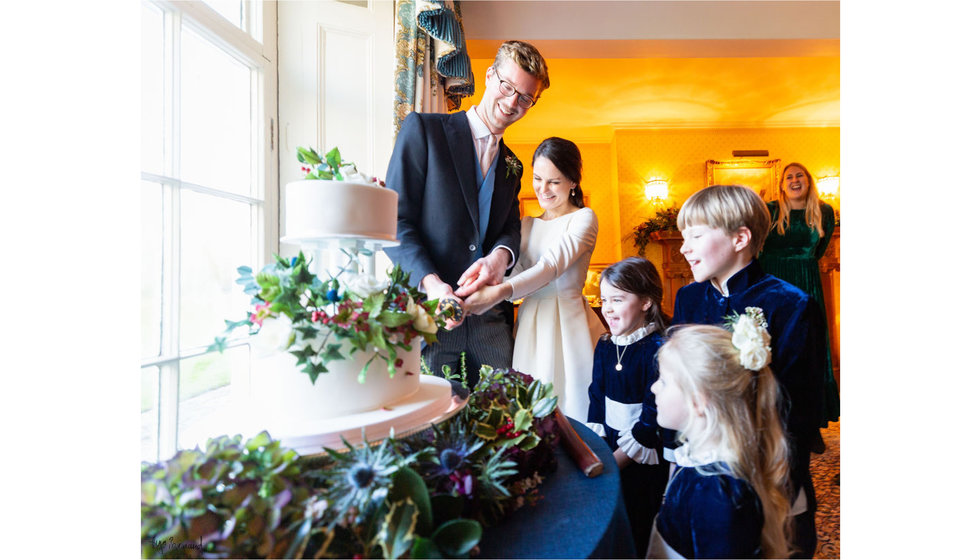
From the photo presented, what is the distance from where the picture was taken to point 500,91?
1593 mm

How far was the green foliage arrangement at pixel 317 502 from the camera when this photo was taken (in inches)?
22.0

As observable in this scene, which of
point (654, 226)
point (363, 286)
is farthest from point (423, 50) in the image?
point (654, 226)

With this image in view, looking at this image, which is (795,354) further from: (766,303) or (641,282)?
(641,282)

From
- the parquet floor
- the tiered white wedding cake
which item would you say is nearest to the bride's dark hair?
the tiered white wedding cake

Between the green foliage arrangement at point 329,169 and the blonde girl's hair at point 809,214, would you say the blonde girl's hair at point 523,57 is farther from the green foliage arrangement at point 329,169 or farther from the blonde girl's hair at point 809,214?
the blonde girl's hair at point 809,214

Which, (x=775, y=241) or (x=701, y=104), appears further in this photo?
(x=701, y=104)

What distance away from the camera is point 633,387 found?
1.51 m

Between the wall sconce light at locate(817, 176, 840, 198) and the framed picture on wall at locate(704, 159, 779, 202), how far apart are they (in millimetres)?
766

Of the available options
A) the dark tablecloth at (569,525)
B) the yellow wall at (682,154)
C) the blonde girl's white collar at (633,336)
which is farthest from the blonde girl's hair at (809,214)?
the yellow wall at (682,154)

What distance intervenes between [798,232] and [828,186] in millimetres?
4460

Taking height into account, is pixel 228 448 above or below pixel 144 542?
above

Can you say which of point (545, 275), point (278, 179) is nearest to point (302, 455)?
point (545, 275)

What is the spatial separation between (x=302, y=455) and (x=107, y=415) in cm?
51
